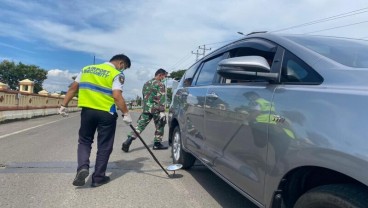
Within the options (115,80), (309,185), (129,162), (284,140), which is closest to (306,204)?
(309,185)

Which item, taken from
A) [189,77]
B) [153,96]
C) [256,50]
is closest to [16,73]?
[153,96]

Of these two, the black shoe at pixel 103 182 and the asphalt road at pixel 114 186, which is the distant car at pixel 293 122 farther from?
the black shoe at pixel 103 182

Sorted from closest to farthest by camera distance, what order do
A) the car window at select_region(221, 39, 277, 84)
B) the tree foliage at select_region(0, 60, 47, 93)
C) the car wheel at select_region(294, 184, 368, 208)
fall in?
the car wheel at select_region(294, 184, 368, 208), the car window at select_region(221, 39, 277, 84), the tree foliage at select_region(0, 60, 47, 93)

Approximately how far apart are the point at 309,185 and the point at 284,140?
13.3 inches

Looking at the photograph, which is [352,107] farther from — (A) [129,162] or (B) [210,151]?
(A) [129,162]

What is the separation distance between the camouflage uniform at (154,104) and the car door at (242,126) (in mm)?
4302

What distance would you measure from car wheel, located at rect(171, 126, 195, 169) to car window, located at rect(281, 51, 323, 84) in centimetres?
321

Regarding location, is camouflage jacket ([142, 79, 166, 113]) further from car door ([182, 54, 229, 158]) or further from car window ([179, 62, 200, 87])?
car door ([182, 54, 229, 158])

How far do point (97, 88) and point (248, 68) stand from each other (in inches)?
107

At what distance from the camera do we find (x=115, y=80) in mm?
5328

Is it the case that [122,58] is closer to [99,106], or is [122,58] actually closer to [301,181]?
[99,106]

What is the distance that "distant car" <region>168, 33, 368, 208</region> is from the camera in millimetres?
2195

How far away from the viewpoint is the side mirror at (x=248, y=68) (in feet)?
10.2

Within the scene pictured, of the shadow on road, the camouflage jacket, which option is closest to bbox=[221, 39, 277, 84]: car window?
the shadow on road
